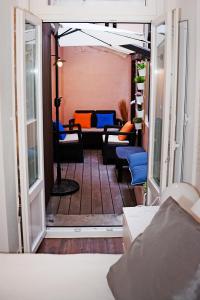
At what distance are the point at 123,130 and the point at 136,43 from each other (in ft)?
6.31

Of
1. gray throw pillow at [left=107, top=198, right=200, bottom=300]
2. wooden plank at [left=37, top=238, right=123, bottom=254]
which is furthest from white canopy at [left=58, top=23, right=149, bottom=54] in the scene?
gray throw pillow at [left=107, top=198, right=200, bottom=300]

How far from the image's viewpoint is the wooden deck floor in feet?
13.8

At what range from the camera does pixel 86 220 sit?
12.6ft

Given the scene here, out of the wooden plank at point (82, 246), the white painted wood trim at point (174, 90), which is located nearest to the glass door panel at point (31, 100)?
the wooden plank at point (82, 246)

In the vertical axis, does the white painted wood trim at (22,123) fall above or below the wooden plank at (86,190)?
above

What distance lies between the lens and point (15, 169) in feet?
8.98

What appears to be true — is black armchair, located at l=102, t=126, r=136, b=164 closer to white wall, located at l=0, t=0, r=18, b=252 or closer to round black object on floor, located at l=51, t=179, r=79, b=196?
round black object on floor, located at l=51, t=179, r=79, b=196

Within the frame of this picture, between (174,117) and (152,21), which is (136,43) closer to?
(152,21)

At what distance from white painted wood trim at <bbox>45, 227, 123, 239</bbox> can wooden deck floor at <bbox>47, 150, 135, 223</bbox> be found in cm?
53

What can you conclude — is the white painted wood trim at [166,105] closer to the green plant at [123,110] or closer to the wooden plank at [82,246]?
the wooden plank at [82,246]

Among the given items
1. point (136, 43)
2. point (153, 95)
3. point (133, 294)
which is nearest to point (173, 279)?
point (133, 294)

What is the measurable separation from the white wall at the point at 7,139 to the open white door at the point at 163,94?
1.15 meters

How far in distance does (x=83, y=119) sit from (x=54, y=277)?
6642mm

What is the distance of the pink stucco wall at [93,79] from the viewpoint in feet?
27.5
